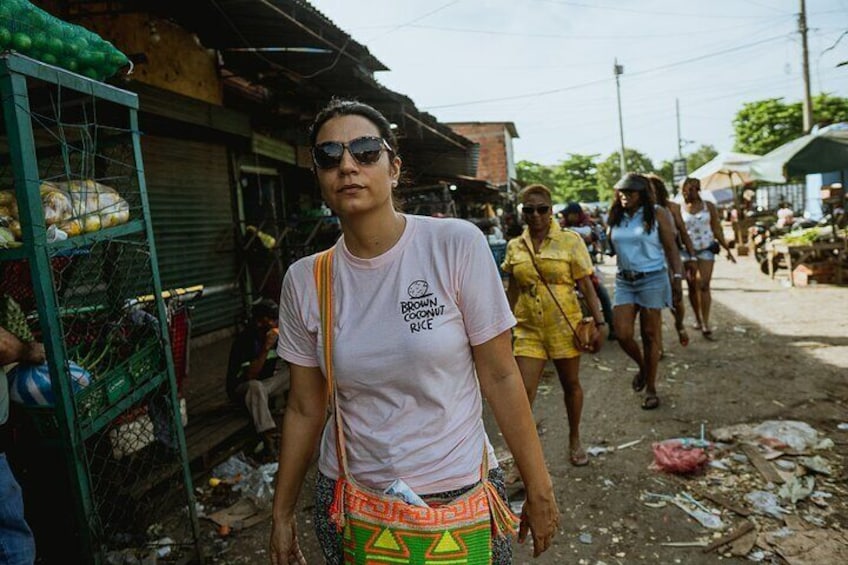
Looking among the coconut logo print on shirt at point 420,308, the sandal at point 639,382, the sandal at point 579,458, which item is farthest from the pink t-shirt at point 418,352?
the sandal at point 639,382

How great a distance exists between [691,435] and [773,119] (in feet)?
162

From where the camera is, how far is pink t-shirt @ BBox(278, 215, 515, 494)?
1.69 m

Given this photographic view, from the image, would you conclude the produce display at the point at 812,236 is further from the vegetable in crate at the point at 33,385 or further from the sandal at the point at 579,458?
the vegetable in crate at the point at 33,385

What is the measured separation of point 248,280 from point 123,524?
583 centimetres

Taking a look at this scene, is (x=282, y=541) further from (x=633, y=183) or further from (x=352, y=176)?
(x=633, y=183)

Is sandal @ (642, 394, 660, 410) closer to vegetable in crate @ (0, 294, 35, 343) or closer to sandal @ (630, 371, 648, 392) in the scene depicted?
sandal @ (630, 371, 648, 392)

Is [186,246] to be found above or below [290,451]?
above

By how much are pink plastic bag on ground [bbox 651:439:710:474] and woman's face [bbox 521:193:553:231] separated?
1955mm

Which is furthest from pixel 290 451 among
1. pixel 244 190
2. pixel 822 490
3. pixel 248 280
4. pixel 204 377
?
pixel 244 190

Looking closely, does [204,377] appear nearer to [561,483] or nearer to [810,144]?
[561,483]

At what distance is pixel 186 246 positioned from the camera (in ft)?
25.2

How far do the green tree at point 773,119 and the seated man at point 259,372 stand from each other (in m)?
49.1

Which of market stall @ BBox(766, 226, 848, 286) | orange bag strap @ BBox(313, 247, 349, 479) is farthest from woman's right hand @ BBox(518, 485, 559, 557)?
market stall @ BBox(766, 226, 848, 286)

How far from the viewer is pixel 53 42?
2.58 m
